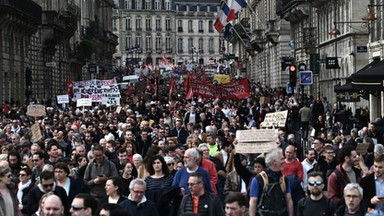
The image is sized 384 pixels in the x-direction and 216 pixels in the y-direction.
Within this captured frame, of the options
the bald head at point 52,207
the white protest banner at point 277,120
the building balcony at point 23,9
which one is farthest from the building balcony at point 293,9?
the bald head at point 52,207

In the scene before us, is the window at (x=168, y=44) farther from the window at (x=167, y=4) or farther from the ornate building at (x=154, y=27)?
the window at (x=167, y=4)

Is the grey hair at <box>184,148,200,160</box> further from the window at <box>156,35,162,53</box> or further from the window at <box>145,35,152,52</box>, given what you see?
the window at <box>156,35,162,53</box>

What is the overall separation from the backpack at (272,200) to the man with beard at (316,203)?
241 mm

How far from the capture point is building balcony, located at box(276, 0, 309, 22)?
193 ft

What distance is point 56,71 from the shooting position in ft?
218

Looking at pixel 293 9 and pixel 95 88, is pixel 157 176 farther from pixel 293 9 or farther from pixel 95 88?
pixel 293 9

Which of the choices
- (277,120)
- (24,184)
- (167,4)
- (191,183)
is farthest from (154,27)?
(191,183)

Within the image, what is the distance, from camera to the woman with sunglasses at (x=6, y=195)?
11.2m

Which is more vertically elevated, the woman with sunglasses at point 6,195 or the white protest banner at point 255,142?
the white protest banner at point 255,142

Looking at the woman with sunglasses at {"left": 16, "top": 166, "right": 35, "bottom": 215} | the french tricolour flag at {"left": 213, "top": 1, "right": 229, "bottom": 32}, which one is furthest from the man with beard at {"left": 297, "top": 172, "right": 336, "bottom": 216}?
the french tricolour flag at {"left": 213, "top": 1, "right": 229, "bottom": 32}

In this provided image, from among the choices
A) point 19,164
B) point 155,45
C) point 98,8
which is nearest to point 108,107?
point 19,164

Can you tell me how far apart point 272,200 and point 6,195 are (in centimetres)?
289

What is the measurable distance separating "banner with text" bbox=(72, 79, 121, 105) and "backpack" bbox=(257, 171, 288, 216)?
85.8 ft

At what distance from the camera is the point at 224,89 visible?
120ft
